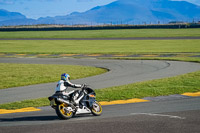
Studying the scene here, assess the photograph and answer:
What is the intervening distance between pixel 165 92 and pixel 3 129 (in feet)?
31.8

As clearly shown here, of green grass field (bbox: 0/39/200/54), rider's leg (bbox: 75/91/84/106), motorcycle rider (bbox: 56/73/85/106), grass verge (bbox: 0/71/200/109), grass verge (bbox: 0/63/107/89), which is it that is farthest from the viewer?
green grass field (bbox: 0/39/200/54)

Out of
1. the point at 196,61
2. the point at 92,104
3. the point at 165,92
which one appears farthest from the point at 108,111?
the point at 196,61

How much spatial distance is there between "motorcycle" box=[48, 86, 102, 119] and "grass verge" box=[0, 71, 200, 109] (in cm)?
357

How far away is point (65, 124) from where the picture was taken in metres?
12.7

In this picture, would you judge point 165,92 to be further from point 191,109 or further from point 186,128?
point 186,128

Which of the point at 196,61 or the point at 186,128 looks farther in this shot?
the point at 196,61

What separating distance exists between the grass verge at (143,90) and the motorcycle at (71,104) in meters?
3.57

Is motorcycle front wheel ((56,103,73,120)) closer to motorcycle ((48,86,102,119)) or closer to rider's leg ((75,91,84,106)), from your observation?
motorcycle ((48,86,102,119))

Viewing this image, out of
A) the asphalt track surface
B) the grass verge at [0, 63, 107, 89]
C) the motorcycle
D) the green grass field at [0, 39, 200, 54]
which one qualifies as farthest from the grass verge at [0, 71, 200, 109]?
the green grass field at [0, 39, 200, 54]

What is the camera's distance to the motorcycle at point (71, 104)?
13.0 m

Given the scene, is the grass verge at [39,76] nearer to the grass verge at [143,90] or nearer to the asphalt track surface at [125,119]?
the asphalt track surface at [125,119]

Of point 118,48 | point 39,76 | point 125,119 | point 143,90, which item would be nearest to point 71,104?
point 125,119

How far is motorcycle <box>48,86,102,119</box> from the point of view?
13.0m

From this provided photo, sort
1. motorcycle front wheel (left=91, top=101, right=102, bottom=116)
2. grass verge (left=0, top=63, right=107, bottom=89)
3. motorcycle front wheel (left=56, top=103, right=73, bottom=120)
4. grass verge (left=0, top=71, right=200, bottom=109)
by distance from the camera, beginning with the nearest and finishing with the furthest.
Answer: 1. motorcycle front wheel (left=56, top=103, right=73, bottom=120)
2. motorcycle front wheel (left=91, top=101, right=102, bottom=116)
3. grass verge (left=0, top=71, right=200, bottom=109)
4. grass verge (left=0, top=63, right=107, bottom=89)
